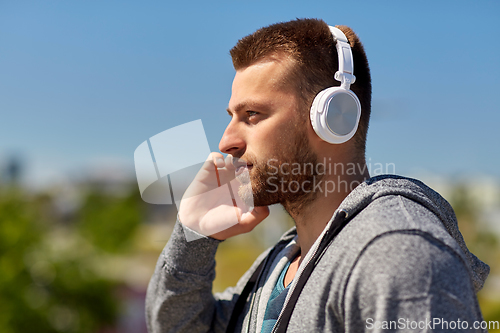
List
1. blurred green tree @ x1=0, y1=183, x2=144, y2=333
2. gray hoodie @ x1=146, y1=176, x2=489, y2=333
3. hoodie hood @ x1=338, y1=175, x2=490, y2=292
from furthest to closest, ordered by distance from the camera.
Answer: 1. blurred green tree @ x1=0, y1=183, x2=144, y2=333
2. hoodie hood @ x1=338, y1=175, x2=490, y2=292
3. gray hoodie @ x1=146, y1=176, x2=489, y2=333

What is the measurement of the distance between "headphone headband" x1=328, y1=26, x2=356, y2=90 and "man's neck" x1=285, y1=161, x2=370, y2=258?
0.40 meters

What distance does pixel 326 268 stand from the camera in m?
1.28

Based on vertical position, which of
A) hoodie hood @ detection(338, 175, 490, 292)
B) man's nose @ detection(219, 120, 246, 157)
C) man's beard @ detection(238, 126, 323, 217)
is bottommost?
hoodie hood @ detection(338, 175, 490, 292)

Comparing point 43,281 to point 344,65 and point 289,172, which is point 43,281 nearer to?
point 289,172

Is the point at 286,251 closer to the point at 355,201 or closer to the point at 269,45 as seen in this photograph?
the point at 355,201

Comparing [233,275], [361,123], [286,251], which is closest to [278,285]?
[286,251]

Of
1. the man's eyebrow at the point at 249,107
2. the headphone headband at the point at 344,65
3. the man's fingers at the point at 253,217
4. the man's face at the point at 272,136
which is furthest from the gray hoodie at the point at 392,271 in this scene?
the man's fingers at the point at 253,217

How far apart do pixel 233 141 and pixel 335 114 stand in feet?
1.65

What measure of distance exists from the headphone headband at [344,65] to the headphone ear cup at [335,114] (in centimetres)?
6

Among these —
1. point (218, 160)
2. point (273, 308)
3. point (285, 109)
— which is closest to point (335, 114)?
point (285, 109)

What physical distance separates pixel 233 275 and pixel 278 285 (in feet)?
46.3

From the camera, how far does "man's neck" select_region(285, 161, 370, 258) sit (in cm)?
177

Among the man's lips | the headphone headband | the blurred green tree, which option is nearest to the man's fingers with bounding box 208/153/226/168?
the man's lips

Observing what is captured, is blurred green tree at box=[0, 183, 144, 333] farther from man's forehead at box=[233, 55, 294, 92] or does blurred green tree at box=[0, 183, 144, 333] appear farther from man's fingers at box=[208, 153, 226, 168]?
man's forehead at box=[233, 55, 294, 92]
